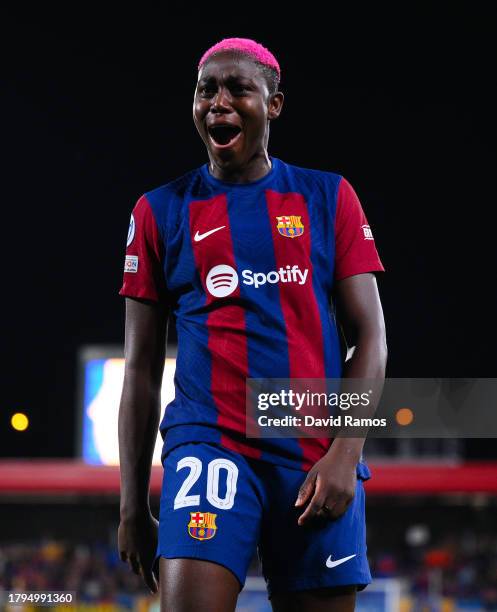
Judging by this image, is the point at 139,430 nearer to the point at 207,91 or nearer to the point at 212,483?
the point at 212,483

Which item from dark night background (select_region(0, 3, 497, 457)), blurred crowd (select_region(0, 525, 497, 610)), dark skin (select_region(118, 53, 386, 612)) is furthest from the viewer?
blurred crowd (select_region(0, 525, 497, 610))

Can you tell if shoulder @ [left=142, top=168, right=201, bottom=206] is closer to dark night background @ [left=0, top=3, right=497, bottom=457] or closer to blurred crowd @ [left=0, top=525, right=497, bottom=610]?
dark night background @ [left=0, top=3, right=497, bottom=457]

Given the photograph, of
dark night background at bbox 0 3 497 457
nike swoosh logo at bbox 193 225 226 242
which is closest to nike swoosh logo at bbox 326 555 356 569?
nike swoosh logo at bbox 193 225 226 242

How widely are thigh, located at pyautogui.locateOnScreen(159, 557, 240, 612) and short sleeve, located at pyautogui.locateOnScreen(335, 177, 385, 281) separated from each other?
1.96 ft

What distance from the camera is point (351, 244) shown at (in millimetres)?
1945

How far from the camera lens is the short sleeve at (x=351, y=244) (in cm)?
193

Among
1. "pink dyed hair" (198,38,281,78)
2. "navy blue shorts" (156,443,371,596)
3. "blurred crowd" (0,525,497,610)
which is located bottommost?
"blurred crowd" (0,525,497,610)

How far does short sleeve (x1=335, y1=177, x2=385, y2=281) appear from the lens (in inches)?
76.0

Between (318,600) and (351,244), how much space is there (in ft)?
2.15

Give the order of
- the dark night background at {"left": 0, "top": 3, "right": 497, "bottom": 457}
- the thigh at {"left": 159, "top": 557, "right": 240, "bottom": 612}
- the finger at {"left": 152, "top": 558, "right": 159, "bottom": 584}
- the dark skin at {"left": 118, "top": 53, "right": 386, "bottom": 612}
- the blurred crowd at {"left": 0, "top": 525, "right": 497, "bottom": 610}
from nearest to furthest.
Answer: the thigh at {"left": 159, "top": 557, "right": 240, "bottom": 612}
the dark skin at {"left": 118, "top": 53, "right": 386, "bottom": 612}
the finger at {"left": 152, "top": 558, "right": 159, "bottom": 584}
the dark night background at {"left": 0, "top": 3, "right": 497, "bottom": 457}
the blurred crowd at {"left": 0, "top": 525, "right": 497, "bottom": 610}

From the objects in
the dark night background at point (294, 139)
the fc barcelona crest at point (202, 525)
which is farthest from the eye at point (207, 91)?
the dark night background at point (294, 139)

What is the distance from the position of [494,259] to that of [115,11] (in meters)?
6.76

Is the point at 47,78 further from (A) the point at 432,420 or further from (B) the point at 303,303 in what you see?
(B) the point at 303,303

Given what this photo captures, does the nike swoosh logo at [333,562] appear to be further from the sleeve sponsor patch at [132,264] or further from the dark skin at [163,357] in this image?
the sleeve sponsor patch at [132,264]
